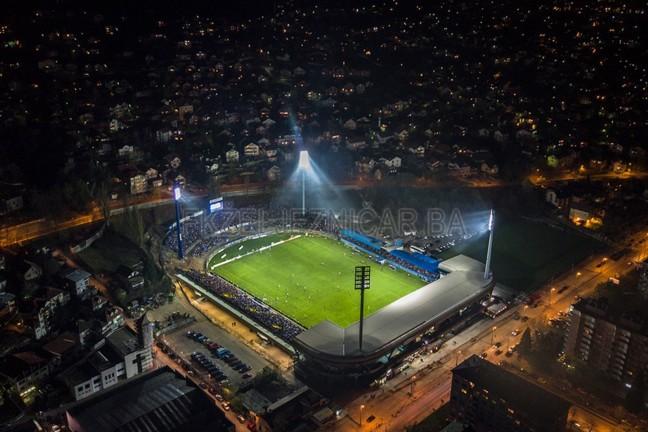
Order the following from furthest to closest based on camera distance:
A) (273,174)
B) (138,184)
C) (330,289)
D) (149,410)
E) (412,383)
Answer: (273,174)
(138,184)
(330,289)
(412,383)
(149,410)

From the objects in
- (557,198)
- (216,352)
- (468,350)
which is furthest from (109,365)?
(557,198)

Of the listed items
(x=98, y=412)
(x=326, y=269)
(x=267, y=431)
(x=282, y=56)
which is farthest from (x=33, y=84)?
(x=267, y=431)

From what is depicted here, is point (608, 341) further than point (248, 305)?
No

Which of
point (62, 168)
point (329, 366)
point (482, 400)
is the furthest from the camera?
point (62, 168)

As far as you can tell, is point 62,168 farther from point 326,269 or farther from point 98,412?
point 98,412

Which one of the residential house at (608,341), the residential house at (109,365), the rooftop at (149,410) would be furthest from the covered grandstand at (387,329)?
the residential house at (109,365)

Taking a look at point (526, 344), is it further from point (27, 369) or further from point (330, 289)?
point (27, 369)
